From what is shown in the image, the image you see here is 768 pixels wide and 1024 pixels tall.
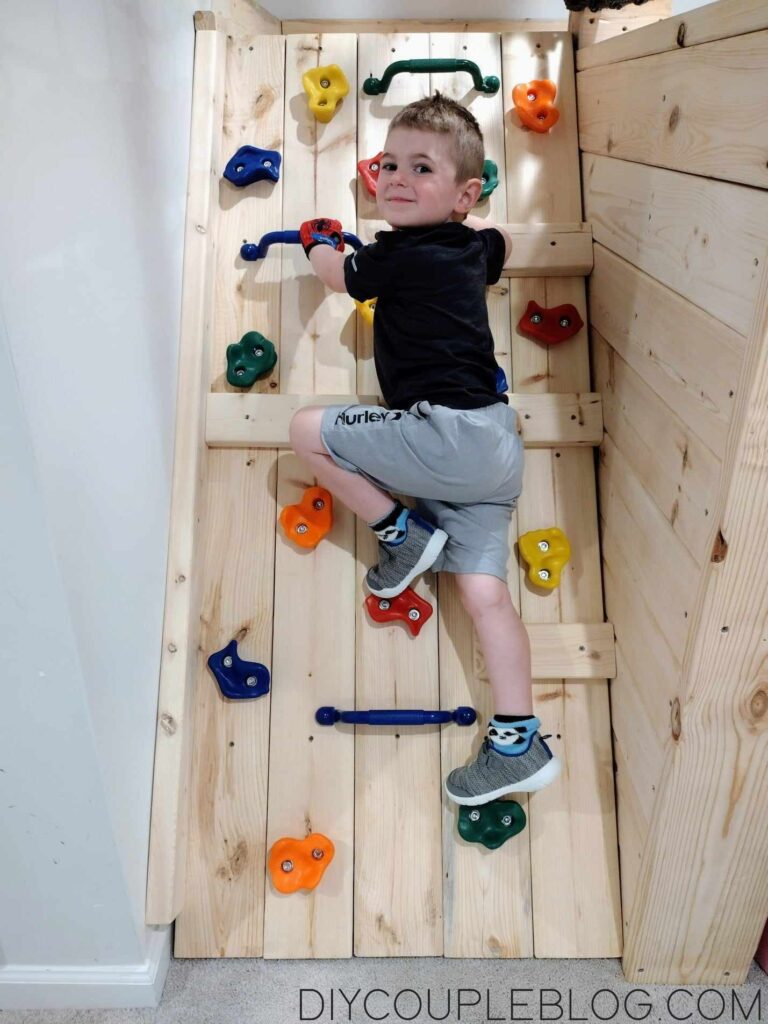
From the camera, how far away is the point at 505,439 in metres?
1.27

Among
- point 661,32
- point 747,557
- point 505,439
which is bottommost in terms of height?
point 747,557

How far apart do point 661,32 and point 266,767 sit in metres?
1.20

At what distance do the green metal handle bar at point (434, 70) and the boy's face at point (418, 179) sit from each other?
11.8 inches

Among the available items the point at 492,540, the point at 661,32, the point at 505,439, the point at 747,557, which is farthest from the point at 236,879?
the point at 661,32

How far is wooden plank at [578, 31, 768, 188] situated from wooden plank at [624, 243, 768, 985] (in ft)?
0.62

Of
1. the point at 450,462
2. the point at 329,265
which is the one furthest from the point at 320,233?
the point at 450,462

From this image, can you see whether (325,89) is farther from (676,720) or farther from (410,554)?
(676,720)

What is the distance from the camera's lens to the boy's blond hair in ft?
4.12

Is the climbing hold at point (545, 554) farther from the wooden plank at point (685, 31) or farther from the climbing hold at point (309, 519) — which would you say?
the wooden plank at point (685, 31)

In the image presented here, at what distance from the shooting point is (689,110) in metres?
1.11

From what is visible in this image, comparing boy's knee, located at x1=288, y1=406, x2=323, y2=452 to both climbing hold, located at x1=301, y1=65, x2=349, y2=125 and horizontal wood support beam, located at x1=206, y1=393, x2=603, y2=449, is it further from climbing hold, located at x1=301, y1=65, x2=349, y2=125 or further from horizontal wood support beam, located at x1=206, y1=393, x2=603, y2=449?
climbing hold, located at x1=301, y1=65, x2=349, y2=125

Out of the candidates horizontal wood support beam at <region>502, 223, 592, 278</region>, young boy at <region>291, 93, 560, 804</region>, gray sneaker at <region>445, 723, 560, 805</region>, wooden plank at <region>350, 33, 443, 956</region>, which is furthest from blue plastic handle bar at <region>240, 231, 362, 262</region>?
gray sneaker at <region>445, 723, 560, 805</region>

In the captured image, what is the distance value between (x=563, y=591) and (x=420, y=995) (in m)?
0.62

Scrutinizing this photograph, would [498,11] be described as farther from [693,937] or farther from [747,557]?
[693,937]
